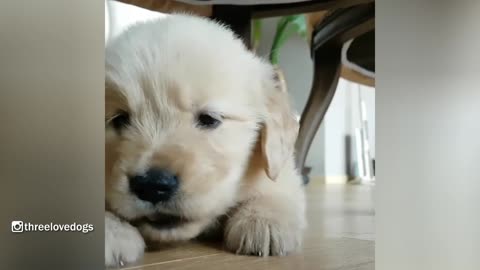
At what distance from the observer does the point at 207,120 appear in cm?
64

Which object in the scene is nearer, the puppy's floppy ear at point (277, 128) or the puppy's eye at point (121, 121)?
the puppy's eye at point (121, 121)

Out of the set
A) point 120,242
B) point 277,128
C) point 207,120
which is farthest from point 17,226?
point 277,128

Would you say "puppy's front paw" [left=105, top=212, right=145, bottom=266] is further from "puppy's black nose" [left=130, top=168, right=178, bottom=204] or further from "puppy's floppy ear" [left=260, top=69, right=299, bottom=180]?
"puppy's floppy ear" [left=260, top=69, right=299, bottom=180]

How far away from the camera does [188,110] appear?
635 millimetres

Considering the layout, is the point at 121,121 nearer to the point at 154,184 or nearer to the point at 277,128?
the point at 154,184

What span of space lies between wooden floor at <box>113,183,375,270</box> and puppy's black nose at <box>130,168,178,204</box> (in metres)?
0.08

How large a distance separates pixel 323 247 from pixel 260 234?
0.12 metres

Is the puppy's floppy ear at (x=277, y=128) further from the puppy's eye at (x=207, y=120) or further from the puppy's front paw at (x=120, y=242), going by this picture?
the puppy's front paw at (x=120, y=242)

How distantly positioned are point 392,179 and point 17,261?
51cm

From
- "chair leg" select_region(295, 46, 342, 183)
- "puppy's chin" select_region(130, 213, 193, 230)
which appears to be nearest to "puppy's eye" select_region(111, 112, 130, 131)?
"puppy's chin" select_region(130, 213, 193, 230)

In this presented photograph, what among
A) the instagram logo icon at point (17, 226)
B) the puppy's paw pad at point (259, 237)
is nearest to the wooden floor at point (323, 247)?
the puppy's paw pad at point (259, 237)

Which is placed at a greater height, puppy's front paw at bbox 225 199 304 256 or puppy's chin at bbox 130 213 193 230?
puppy's chin at bbox 130 213 193 230

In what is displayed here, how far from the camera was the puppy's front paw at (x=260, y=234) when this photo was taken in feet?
2.26

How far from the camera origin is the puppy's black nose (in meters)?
0.60
